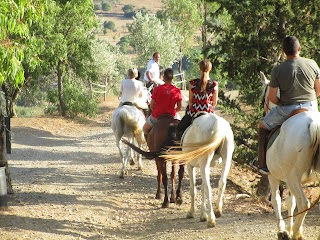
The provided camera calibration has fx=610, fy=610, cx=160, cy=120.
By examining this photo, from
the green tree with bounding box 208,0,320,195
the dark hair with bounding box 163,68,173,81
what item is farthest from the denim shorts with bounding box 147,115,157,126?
the green tree with bounding box 208,0,320,195

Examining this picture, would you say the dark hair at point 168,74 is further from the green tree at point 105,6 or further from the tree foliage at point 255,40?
the green tree at point 105,6

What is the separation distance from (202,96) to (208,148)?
1244mm

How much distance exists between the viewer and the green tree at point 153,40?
54.5 meters

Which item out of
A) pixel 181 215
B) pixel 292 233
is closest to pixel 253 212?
pixel 181 215

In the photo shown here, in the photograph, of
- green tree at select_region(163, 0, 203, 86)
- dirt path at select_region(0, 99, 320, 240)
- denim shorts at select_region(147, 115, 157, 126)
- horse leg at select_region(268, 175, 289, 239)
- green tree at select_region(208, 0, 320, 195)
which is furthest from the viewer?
green tree at select_region(163, 0, 203, 86)

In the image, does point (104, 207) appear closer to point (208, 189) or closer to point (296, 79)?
point (208, 189)

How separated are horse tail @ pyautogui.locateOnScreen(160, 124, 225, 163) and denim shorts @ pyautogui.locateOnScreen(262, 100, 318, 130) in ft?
4.27

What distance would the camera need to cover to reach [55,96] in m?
34.6

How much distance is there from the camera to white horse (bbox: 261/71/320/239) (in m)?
7.42

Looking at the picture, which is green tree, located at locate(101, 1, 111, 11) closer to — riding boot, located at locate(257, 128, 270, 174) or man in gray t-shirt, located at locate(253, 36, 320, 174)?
riding boot, located at locate(257, 128, 270, 174)

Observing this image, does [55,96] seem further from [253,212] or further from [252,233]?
[252,233]

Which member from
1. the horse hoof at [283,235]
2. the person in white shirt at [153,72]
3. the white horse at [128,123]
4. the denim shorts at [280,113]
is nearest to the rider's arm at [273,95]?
the denim shorts at [280,113]

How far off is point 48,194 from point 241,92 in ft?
16.3

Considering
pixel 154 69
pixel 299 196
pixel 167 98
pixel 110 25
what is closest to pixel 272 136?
pixel 299 196
